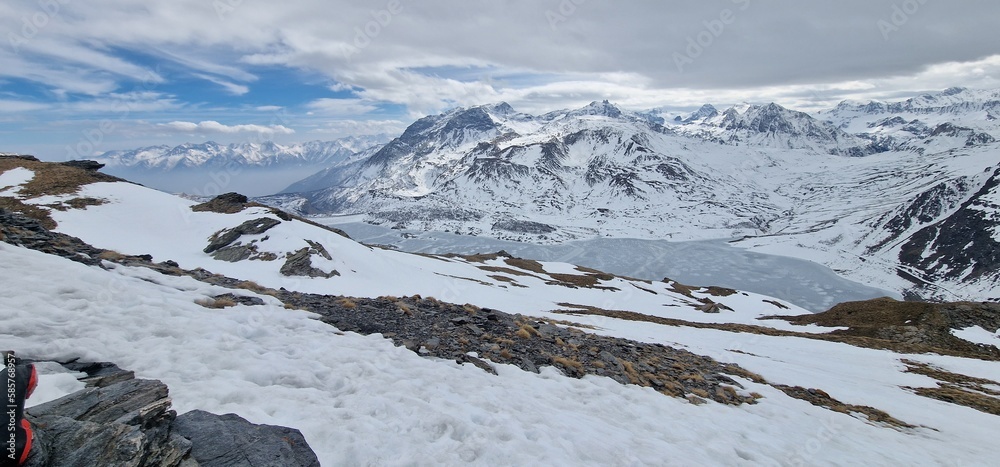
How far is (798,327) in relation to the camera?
3459 centimetres

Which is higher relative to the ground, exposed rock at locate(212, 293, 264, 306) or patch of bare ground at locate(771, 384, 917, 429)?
exposed rock at locate(212, 293, 264, 306)

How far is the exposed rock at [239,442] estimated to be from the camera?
187 inches

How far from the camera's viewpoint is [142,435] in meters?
4.15

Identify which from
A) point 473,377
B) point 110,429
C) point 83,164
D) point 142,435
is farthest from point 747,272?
point 110,429

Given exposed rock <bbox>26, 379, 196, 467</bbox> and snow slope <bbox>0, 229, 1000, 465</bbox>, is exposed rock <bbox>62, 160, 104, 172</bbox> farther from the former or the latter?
exposed rock <bbox>26, 379, 196, 467</bbox>

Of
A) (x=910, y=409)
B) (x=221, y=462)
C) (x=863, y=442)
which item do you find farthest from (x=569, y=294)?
(x=221, y=462)

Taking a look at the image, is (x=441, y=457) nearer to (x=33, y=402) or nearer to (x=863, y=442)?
(x=33, y=402)

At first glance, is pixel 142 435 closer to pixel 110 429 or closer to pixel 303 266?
pixel 110 429

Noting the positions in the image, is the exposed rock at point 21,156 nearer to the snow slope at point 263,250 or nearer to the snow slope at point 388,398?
the snow slope at point 263,250

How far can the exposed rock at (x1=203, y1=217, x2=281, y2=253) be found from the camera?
101 feet

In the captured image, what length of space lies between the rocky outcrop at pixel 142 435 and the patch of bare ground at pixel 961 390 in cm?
2159

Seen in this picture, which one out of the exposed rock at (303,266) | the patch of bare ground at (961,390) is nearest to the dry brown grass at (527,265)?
the exposed rock at (303,266)

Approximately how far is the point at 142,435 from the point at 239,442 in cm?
111

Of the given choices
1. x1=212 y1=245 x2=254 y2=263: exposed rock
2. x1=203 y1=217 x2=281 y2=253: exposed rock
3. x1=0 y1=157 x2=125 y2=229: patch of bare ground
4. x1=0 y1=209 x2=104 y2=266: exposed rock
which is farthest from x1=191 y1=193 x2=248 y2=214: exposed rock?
x1=0 y1=209 x2=104 y2=266: exposed rock
